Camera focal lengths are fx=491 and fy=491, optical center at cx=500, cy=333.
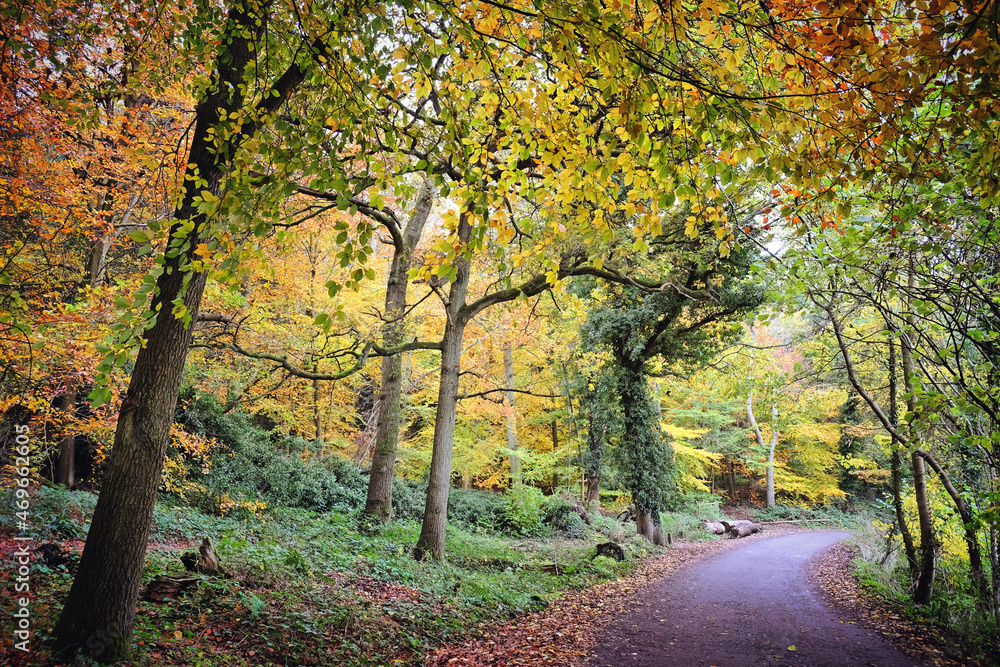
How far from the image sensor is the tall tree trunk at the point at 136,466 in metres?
3.55

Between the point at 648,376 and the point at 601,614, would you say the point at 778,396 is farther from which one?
the point at 648,376

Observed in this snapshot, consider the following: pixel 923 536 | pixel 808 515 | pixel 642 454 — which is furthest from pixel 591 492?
pixel 808 515

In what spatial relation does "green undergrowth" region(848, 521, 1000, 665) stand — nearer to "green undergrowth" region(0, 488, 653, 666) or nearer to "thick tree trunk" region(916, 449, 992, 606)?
"thick tree trunk" region(916, 449, 992, 606)

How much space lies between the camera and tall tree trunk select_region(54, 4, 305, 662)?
355cm

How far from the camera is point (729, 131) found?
8.18 feet

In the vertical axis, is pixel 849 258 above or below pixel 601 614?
above

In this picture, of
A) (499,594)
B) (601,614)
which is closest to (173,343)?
(499,594)

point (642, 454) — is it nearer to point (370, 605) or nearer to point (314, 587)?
point (370, 605)

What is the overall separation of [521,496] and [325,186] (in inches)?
528

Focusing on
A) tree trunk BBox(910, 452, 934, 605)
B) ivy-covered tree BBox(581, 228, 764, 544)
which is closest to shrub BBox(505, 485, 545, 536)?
ivy-covered tree BBox(581, 228, 764, 544)

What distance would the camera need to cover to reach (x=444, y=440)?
8891mm

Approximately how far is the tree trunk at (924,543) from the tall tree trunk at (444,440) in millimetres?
7195

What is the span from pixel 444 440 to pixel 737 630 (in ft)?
17.1

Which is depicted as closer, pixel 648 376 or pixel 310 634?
pixel 310 634
